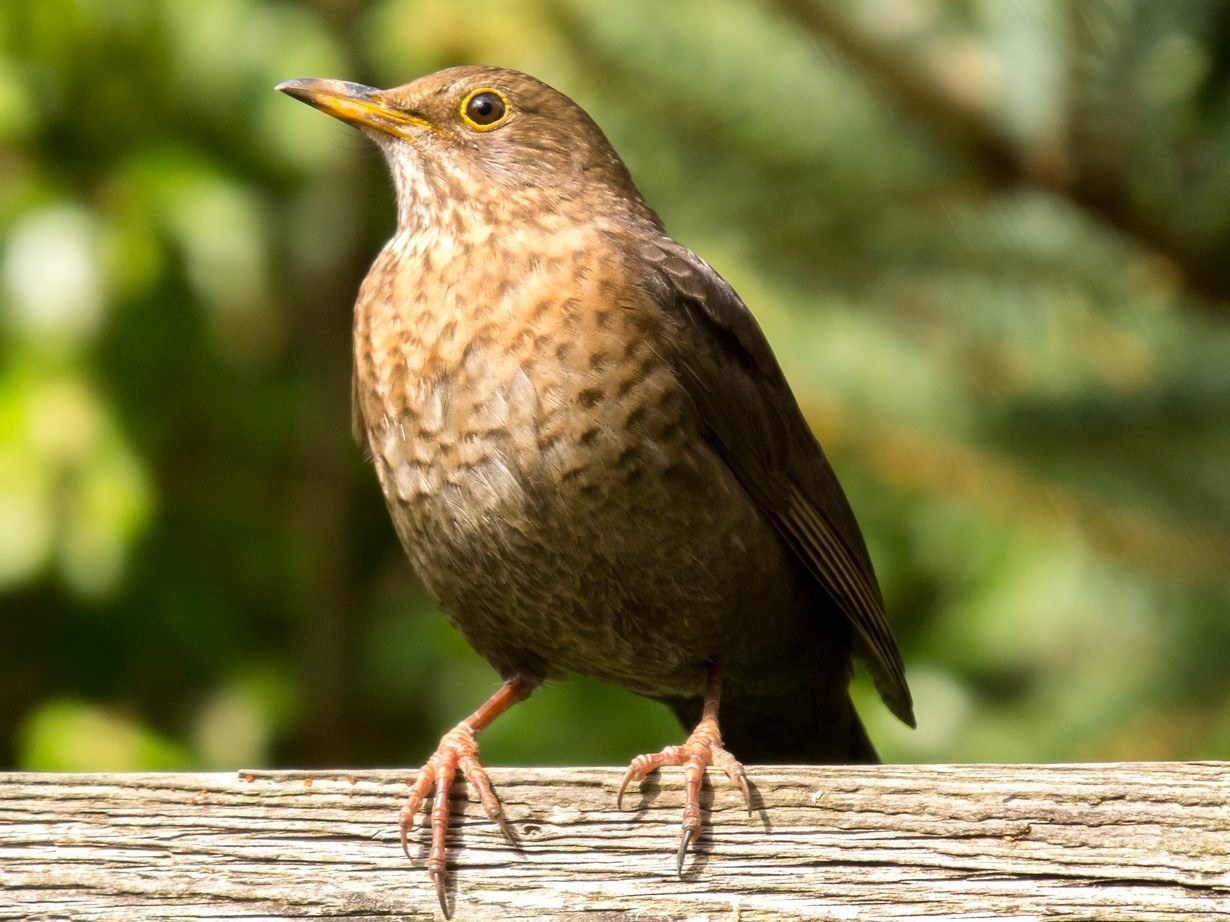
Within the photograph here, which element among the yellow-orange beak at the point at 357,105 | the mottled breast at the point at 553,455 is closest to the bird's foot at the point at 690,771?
the mottled breast at the point at 553,455

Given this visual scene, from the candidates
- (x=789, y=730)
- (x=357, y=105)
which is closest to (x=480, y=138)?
(x=357, y=105)

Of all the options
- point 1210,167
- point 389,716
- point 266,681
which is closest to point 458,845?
point 1210,167

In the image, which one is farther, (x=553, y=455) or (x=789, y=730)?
(x=789, y=730)

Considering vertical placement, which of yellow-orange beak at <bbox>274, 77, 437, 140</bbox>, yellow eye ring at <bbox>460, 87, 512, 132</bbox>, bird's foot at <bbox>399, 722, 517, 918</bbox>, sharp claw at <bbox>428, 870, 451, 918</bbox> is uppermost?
yellow eye ring at <bbox>460, 87, 512, 132</bbox>

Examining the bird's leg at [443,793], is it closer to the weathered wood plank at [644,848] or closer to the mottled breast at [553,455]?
the weathered wood plank at [644,848]

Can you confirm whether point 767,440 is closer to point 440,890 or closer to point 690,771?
point 690,771

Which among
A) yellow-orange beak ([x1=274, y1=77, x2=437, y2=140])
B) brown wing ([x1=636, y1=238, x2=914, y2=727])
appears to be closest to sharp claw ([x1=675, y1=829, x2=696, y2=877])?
brown wing ([x1=636, y1=238, x2=914, y2=727])

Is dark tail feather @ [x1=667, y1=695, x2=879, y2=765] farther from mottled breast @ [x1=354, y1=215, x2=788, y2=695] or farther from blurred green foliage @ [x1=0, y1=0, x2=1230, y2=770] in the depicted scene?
blurred green foliage @ [x1=0, y1=0, x2=1230, y2=770]

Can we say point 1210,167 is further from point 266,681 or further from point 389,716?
point 389,716
